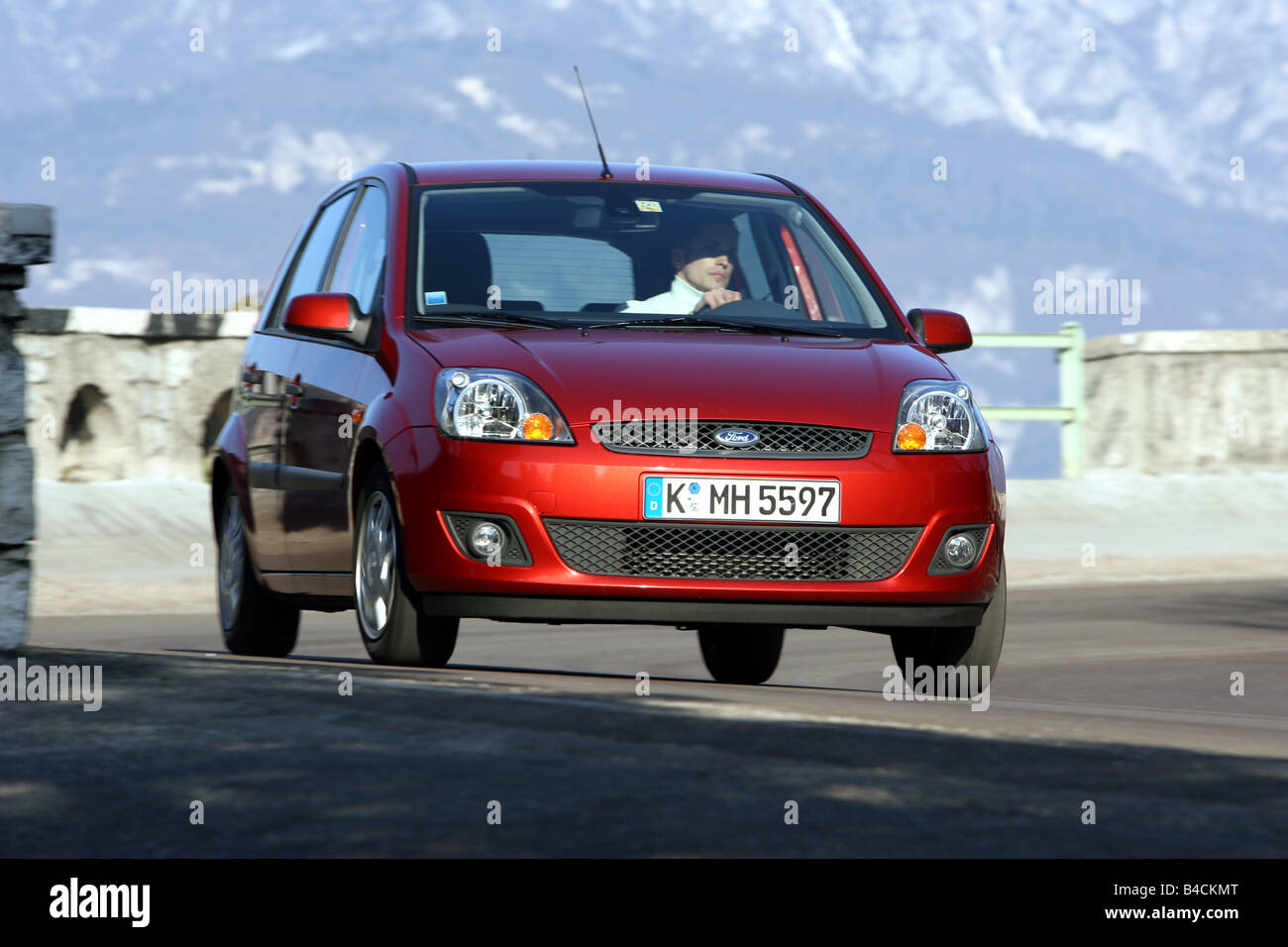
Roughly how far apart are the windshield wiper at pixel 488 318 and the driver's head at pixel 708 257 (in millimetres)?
700

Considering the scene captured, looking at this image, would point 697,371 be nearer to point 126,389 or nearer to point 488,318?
point 488,318

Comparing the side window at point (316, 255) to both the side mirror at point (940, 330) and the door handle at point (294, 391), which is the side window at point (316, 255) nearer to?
the door handle at point (294, 391)

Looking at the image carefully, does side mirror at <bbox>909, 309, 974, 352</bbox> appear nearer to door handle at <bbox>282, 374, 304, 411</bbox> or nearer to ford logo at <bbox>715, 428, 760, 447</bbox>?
ford logo at <bbox>715, 428, 760, 447</bbox>

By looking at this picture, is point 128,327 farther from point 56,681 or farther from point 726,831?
point 726,831

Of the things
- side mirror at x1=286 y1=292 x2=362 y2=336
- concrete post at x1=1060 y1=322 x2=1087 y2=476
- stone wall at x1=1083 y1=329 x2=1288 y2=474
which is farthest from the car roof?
stone wall at x1=1083 y1=329 x2=1288 y2=474

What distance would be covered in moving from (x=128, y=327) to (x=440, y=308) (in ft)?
46.2

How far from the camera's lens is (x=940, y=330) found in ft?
23.6

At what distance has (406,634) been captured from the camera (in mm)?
6402

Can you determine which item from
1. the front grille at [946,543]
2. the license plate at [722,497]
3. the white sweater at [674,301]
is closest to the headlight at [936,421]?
the front grille at [946,543]

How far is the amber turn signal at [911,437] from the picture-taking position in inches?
248

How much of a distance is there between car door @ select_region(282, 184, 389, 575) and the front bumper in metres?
0.66
